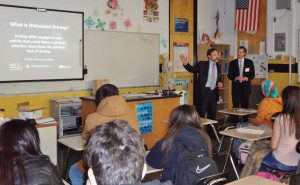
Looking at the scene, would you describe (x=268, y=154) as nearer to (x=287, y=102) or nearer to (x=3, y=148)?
(x=287, y=102)

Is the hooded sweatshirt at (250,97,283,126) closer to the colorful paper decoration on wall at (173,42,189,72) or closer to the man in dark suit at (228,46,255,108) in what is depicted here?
the man in dark suit at (228,46,255,108)

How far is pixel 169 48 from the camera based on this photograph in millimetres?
8398

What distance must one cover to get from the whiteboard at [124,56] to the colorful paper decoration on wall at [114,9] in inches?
14.1

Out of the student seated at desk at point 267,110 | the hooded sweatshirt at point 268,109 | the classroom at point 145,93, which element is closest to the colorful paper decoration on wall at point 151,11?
the classroom at point 145,93

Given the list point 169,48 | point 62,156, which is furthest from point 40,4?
point 169,48

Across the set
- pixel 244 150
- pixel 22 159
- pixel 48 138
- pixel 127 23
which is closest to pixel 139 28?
pixel 127 23

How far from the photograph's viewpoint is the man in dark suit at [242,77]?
767 cm

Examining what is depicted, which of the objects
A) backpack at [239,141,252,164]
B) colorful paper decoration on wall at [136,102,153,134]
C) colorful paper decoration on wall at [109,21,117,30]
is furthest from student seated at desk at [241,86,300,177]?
colorful paper decoration on wall at [109,21,117,30]

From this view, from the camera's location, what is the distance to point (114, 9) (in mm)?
7348

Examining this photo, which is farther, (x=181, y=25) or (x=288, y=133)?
(x=181, y=25)

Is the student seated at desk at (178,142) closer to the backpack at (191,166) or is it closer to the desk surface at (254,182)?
the backpack at (191,166)

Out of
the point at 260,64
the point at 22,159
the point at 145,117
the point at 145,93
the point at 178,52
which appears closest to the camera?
the point at 22,159

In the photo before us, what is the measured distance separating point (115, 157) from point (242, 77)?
6652mm

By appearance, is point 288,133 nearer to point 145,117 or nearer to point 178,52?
point 145,117
